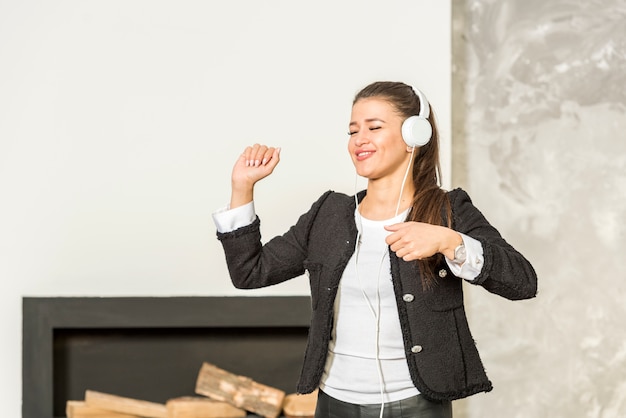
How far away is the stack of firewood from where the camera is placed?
8.91 feet

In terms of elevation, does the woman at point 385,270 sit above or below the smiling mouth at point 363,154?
below

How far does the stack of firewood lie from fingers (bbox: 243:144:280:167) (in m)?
1.27

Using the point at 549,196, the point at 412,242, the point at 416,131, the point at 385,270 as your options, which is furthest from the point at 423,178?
the point at 549,196

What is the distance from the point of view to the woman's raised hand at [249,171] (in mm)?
1622

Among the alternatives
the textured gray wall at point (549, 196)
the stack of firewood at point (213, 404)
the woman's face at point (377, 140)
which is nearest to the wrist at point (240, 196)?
the woman's face at point (377, 140)

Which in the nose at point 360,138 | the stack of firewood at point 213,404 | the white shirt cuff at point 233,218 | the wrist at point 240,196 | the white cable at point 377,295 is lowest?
the stack of firewood at point 213,404

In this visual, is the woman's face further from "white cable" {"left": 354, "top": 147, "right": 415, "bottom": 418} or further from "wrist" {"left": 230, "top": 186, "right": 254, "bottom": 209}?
"wrist" {"left": 230, "top": 186, "right": 254, "bottom": 209}

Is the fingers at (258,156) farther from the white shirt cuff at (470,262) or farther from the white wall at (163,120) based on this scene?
the white wall at (163,120)

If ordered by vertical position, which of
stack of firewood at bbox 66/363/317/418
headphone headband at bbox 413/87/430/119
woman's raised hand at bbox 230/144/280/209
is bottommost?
stack of firewood at bbox 66/363/317/418

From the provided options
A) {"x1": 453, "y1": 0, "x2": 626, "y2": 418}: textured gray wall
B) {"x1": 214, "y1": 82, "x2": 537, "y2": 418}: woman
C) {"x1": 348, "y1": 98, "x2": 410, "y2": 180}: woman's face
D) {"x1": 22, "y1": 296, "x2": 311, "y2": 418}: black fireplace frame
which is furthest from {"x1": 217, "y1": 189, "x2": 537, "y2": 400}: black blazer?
{"x1": 453, "y1": 0, "x2": 626, "y2": 418}: textured gray wall

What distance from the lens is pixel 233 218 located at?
5.30 feet

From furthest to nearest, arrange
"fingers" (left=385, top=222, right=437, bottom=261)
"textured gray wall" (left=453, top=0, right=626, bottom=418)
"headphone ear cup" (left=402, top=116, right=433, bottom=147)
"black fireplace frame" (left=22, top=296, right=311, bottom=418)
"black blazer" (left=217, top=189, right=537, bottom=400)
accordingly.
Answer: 1. "textured gray wall" (left=453, top=0, right=626, bottom=418)
2. "black fireplace frame" (left=22, top=296, right=311, bottom=418)
3. "headphone ear cup" (left=402, top=116, right=433, bottom=147)
4. "black blazer" (left=217, top=189, right=537, bottom=400)
5. "fingers" (left=385, top=222, right=437, bottom=261)

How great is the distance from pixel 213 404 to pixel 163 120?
0.93 meters

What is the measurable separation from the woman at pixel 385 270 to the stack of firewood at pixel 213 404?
3.76ft
